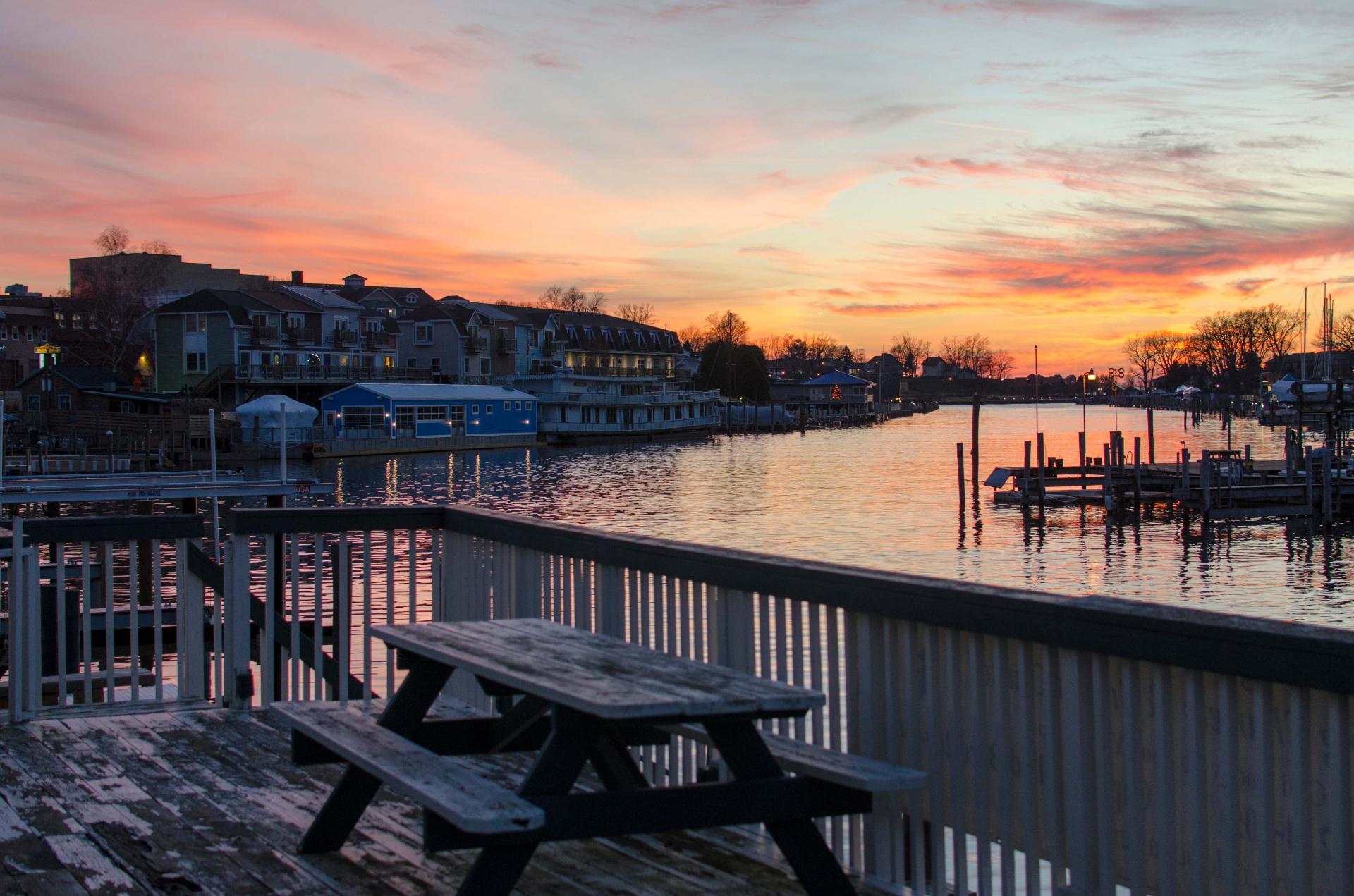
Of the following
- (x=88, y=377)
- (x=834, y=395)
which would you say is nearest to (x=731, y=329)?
(x=834, y=395)

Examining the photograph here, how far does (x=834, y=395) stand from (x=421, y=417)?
101 metres

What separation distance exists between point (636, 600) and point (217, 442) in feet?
220

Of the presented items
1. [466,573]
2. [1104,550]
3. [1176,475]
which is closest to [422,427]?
[1176,475]

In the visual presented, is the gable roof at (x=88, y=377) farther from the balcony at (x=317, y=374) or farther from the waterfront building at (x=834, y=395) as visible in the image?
the waterfront building at (x=834, y=395)

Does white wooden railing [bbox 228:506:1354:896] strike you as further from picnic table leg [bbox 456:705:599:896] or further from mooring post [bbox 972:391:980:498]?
mooring post [bbox 972:391:980:498]

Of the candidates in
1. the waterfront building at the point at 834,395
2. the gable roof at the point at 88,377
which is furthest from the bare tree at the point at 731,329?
the gable roof at the point at 88,377

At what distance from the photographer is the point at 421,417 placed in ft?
269

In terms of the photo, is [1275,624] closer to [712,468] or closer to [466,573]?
[466,573]

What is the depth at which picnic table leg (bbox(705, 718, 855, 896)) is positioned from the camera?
11.1 feet

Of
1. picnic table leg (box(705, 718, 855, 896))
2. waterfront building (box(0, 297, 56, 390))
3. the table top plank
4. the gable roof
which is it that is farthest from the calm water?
waterfront building (box(0, 297, 56, 390))

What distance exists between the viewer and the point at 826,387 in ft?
579

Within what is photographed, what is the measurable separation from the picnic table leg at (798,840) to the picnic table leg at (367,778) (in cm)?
120

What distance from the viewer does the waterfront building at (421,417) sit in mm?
78062

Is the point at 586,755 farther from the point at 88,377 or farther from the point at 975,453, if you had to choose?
the point at 88,377
